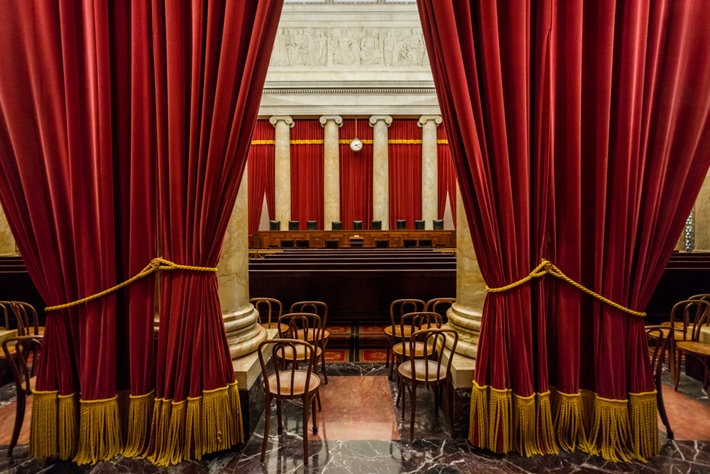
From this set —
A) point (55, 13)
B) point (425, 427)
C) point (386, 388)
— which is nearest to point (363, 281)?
point (386, 388)

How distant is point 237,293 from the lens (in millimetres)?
2432

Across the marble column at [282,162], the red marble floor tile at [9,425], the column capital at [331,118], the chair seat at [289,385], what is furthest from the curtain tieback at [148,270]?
the column capital at [331,118]

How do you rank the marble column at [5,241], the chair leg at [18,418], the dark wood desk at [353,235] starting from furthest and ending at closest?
the dark wood desk at [353,235] < the marble column at [5,241] < the chair leg at [18,418]

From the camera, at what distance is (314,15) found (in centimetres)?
1004

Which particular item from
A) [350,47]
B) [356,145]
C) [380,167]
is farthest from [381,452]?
[350,47]

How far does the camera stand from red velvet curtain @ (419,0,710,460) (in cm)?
190

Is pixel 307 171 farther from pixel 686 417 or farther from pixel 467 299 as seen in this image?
pixel 686 417

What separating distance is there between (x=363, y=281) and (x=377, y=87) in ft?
25.0

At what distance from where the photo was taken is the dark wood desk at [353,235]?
31.1 feet

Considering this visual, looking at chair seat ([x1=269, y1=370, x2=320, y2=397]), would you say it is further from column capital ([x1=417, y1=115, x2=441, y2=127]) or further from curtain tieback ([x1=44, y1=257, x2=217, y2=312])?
column capital ([x1=417, y1=115, x2=441, y2=127])

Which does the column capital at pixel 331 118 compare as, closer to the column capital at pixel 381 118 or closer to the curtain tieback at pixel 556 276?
the column capital at pixel 381 118

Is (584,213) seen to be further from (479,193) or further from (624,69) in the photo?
(624,69)

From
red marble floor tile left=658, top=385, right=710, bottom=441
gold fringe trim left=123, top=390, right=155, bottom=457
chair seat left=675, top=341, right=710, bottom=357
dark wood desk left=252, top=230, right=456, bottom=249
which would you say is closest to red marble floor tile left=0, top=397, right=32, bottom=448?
gold fringe trim left=123, top=390, right=155, bottom=457

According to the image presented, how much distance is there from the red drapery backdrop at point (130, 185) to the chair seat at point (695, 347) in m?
3.08
